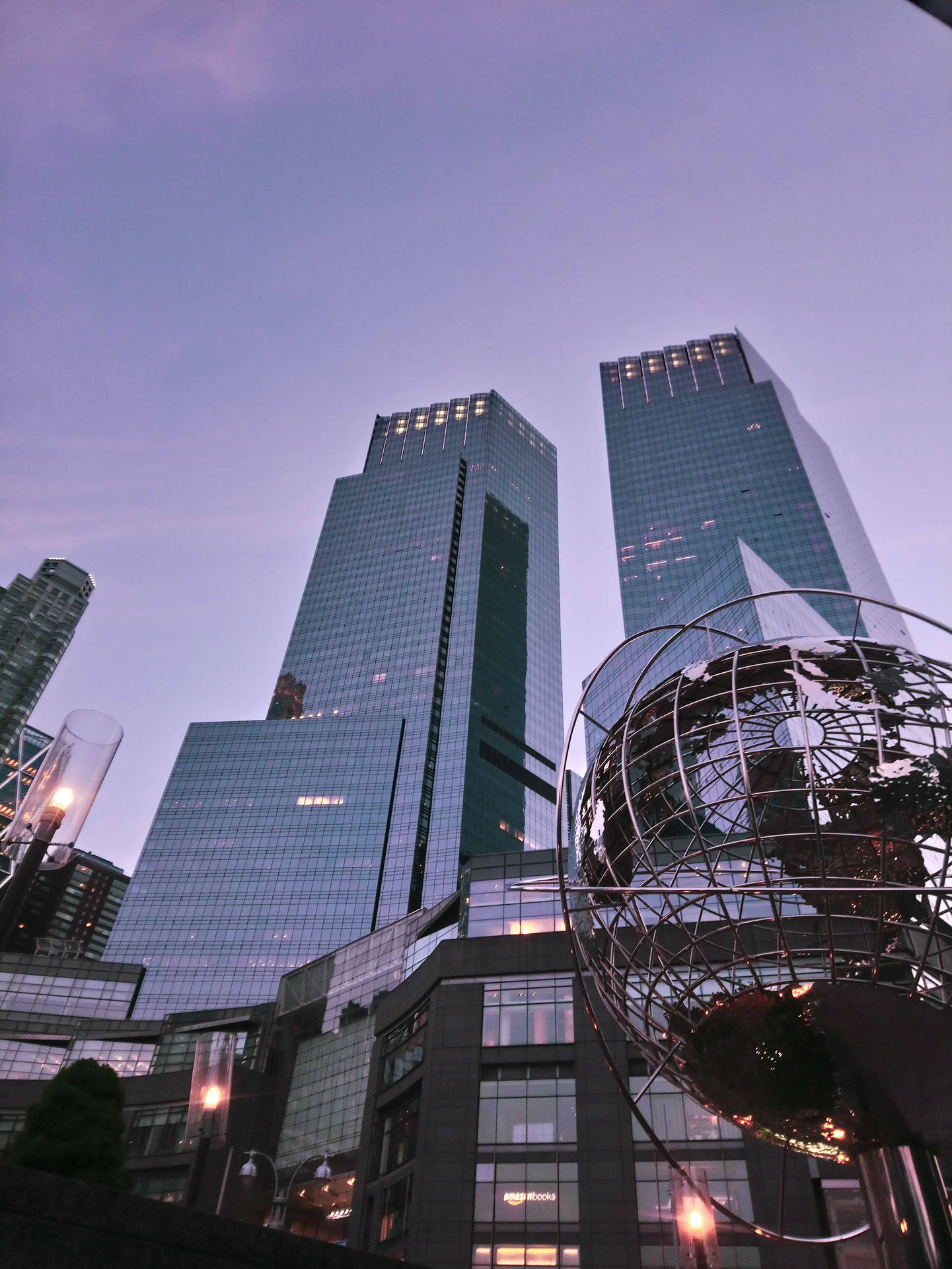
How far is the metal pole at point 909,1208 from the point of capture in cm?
654

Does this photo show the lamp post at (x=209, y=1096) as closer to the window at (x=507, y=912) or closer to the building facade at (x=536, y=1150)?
the building facade at (x=536, y=1150)

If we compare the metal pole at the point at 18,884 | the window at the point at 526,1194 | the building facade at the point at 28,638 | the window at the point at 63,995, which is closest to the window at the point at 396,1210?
the window at the point at 526,1194

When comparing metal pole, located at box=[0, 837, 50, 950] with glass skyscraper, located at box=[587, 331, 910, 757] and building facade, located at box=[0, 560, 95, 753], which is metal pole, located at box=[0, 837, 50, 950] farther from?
building facade, located at box=[0, 560, 95, 753]

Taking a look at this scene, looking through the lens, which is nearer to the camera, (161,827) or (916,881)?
(916,881)

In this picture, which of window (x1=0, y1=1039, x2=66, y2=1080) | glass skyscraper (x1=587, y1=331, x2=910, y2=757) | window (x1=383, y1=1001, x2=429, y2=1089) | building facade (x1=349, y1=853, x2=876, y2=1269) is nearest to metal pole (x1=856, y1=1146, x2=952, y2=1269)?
building facade (x1=349, y1=853, x2=876, y2=1269)

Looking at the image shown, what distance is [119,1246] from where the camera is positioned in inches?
211

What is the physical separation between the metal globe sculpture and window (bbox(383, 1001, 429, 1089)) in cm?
3156

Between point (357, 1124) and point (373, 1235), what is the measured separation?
70.8 feet

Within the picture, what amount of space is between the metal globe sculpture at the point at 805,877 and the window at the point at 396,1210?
3047 centimetres

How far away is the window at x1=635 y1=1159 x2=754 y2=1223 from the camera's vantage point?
28.8m

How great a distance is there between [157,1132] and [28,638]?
478 feet

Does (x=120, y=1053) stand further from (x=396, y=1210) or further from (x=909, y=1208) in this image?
(x=909, y=1208)

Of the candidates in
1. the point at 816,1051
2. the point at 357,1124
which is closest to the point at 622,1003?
the point at 816,1051

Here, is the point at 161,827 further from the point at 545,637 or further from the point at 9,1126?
the point at 545,637
